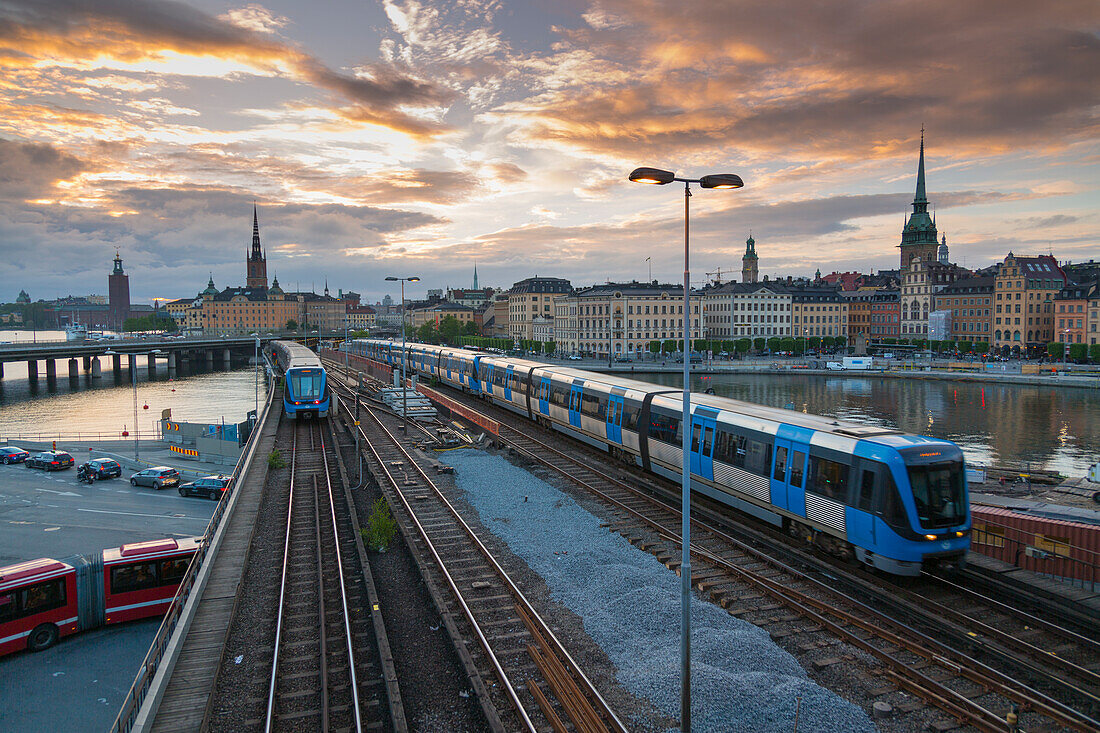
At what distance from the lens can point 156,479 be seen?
4019cm

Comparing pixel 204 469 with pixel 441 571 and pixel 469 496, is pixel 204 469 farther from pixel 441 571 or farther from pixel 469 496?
pixel 441 571

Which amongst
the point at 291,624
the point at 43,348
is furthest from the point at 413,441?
the point at 43,348

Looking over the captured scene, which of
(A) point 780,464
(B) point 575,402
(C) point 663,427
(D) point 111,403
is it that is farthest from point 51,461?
(A) point 780,464

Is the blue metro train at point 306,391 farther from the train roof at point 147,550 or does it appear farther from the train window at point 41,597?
the train window at point 41,597

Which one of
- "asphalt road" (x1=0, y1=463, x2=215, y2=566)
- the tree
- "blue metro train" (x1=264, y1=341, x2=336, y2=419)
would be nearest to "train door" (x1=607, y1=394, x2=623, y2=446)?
"asphalt road" (x1=0, y1=463, x2=215, y2=566)

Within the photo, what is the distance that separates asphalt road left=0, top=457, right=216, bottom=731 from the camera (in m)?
15.5

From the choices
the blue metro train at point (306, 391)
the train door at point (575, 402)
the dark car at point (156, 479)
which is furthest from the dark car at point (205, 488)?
the train door at point (575, 402)

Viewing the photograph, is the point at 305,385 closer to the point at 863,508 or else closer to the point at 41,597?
the point at 41,597

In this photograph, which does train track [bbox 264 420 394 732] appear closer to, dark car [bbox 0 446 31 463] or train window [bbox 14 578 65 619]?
train window [bbox 14 578 65 619]

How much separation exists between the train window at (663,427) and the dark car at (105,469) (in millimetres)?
39380

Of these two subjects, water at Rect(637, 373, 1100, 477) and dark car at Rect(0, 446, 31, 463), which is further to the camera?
water at Rect(637, 373, 1100, 477)

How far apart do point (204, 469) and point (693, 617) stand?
43.5 metres

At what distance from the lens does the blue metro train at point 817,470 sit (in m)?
13.4

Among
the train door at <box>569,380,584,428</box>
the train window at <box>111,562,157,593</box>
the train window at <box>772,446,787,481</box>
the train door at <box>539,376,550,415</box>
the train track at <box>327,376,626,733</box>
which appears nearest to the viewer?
the train track at <box>327,376,626,733</box>
